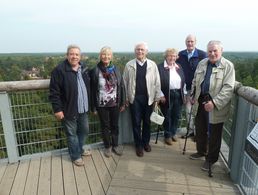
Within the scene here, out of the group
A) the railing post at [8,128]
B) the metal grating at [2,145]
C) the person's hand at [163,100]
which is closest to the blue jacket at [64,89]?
the railing post at [8,128]

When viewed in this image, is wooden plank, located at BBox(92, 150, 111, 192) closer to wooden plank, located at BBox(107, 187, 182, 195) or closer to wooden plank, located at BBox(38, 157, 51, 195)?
wooden plank, located at BBox(107, 187, 182, 195)

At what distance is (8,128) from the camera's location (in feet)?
10.9

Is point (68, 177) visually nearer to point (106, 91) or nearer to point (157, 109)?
point (106, 91)

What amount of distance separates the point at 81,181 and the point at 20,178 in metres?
0.80

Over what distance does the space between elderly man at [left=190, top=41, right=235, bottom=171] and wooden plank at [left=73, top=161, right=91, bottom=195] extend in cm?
157

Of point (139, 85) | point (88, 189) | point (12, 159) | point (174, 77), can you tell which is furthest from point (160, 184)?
point (12, 159)

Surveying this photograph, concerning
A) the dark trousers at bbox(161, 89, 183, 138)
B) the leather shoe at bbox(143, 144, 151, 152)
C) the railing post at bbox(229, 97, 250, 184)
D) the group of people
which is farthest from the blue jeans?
the railing post at bbox(229, 97, 250, 184)

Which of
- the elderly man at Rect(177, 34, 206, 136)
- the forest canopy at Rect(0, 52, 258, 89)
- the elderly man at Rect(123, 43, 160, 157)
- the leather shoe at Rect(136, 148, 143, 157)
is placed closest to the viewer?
the elderly man at Rect(123, 43, 160, 157)

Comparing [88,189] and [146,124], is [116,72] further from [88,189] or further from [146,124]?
[88,189]

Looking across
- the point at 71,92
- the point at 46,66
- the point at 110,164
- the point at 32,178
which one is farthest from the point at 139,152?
the point at 46,66

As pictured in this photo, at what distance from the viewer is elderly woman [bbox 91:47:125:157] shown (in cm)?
334

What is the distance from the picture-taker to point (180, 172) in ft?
10.8

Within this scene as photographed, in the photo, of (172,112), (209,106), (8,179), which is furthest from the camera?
(172,112)

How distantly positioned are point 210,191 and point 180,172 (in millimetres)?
509
